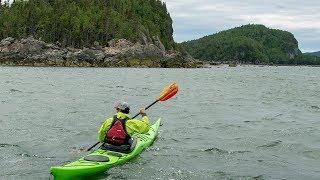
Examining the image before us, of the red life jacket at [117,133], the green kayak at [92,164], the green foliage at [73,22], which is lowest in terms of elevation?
the green kayak at [92,164]

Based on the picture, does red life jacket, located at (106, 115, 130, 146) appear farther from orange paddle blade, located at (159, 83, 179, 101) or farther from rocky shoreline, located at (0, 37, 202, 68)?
rocky shoreline, located at (0, 37, 202, 68)

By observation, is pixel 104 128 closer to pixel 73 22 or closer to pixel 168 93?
pixel 168 93

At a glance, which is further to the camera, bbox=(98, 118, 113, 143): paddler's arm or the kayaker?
bbox=(98, 118, 113, 143): paddler's arm

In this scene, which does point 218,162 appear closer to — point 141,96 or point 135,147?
point 135,147

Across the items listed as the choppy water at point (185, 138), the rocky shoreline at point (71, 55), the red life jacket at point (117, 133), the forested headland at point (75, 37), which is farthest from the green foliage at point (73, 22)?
the red life jacket at point (117, 133)

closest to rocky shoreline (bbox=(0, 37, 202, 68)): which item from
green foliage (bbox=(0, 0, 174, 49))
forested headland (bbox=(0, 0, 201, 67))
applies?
forested headland (bbox=(0, 0, 201, 67))

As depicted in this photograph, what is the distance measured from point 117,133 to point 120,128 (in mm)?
174

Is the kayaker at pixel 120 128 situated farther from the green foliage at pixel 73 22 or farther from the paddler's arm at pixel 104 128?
the green foliage at pixel 73 22

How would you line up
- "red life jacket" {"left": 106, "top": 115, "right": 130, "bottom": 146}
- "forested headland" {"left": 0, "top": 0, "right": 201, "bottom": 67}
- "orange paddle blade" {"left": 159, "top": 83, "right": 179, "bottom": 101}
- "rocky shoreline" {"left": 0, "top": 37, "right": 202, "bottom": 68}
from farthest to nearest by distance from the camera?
"forested headland" {"left": 0, "top": 0, "right": 201, "bottom": 67} < "rocky shoreline" {"left": 0, "top": 37, "right": 202, "bottom": 68} < "orange paddle blade" {"left": 159, "top": 83, "right": 179, "bottom": 101} < "red life jacket" {"left": 106, "top": 115, "right": 130, "bottom": 146}

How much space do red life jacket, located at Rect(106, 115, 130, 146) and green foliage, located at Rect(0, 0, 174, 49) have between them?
354ft

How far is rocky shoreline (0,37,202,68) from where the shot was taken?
104 meters

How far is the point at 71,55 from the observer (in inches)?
4171

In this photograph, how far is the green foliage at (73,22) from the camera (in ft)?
394

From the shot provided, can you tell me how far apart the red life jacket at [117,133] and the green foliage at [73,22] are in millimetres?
107902
